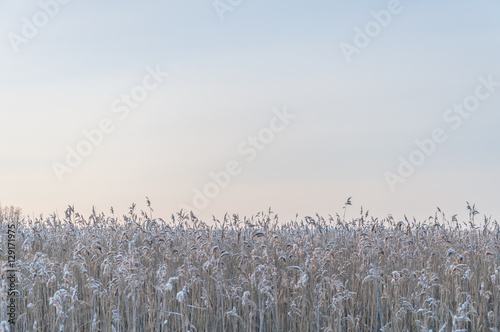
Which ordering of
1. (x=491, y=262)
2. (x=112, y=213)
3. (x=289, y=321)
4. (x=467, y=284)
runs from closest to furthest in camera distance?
(x=289, y=321) < (x=467, y=284) < (x=491, y=262) < (x=112, y=213)

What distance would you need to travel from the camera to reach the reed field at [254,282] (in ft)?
15.5

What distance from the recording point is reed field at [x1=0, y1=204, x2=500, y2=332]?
4.72 meters

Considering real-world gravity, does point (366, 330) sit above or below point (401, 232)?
below

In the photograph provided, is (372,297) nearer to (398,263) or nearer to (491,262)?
(398,263)

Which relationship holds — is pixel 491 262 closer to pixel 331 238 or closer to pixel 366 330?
pixel 331 238

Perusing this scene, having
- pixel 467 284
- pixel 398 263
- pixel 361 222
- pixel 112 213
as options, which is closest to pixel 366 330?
pixel 398 263

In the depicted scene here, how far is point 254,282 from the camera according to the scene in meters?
4.68

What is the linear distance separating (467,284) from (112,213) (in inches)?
221

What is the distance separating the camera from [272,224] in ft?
26.7

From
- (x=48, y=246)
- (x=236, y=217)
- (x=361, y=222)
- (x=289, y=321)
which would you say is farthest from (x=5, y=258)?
(x=361, y=222)

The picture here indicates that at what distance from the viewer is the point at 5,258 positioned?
7977 millimetres

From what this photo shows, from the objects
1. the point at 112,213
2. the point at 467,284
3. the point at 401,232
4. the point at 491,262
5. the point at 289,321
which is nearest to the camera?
the point at 289,321

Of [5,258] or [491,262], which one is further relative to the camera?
[5,258]

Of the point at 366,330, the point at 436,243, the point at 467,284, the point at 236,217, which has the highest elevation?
the point at 236,217
